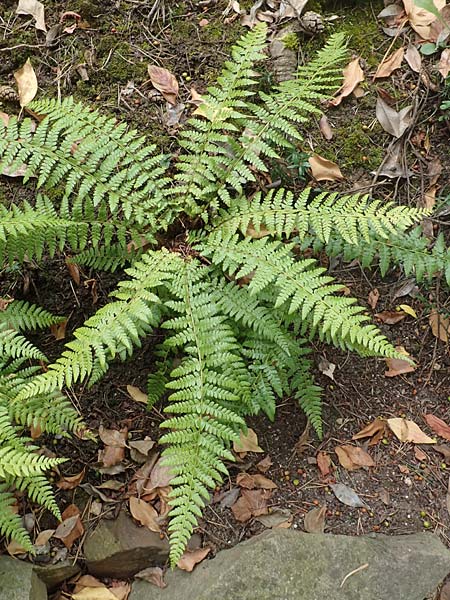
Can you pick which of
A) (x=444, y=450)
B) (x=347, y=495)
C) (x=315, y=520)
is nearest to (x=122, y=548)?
(x=315, y=520)

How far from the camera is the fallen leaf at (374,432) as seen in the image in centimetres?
337

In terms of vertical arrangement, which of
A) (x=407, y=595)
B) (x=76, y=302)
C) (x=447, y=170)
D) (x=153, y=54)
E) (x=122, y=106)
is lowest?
(x=407, y=595)

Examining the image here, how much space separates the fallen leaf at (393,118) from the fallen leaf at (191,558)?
2.91 metres

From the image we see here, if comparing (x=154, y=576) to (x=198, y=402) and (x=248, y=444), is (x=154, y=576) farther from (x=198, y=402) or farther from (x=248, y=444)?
(x=198, y=402)

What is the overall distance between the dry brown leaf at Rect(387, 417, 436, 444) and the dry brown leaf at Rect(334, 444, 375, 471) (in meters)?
0.23

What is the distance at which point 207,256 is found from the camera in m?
3.29

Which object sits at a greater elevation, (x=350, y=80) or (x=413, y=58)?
(x=413, y=58)

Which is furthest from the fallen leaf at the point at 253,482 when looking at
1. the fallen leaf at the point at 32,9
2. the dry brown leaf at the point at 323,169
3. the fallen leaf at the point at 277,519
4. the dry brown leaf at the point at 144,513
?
the fallen leaf at the point at 32,9

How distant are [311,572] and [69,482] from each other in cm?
138

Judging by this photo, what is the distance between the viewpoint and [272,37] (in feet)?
13.2

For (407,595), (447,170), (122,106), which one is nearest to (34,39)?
(122,106)

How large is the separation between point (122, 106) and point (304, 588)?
320 centimetres

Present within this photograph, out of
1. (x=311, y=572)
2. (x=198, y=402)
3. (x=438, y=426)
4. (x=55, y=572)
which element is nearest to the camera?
(x=198, y=402)

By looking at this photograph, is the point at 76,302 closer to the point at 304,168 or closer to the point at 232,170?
the point at 232,170
